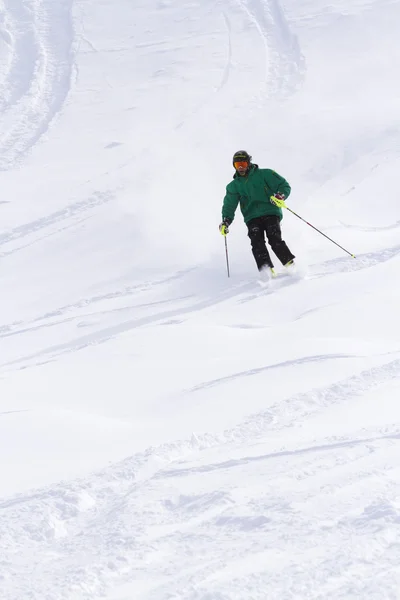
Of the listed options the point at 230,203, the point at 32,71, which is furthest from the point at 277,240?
the point at 32,71

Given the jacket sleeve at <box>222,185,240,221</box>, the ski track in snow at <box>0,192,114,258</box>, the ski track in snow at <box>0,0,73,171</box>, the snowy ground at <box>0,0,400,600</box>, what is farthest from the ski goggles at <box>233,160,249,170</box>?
the ski track in snow at <box>0,0,73,171</box>

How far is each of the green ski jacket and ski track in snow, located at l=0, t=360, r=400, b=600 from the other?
4.61 m

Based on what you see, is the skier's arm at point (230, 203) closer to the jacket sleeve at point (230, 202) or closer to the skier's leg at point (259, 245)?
the jacket sleeve at point (230, 202)

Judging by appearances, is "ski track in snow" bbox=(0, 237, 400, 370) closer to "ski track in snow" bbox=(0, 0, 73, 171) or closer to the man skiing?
the man skiing

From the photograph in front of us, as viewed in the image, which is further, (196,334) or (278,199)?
(278,199)

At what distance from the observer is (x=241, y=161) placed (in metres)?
7.98

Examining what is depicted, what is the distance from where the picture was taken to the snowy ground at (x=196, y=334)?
109 inches

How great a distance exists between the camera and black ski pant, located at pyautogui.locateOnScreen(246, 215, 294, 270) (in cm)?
808

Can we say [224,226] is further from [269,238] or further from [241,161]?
[241,161]

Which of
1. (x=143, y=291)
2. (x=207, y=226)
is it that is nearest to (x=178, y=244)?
(x=207, y=226)

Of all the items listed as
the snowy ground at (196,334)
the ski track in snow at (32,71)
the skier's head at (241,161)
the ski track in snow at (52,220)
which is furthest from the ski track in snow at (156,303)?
the ski track in snow at (32,71)

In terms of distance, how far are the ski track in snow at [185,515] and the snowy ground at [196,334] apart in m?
0.01

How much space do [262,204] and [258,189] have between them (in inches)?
6.4

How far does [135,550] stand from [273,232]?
18.6 ft
